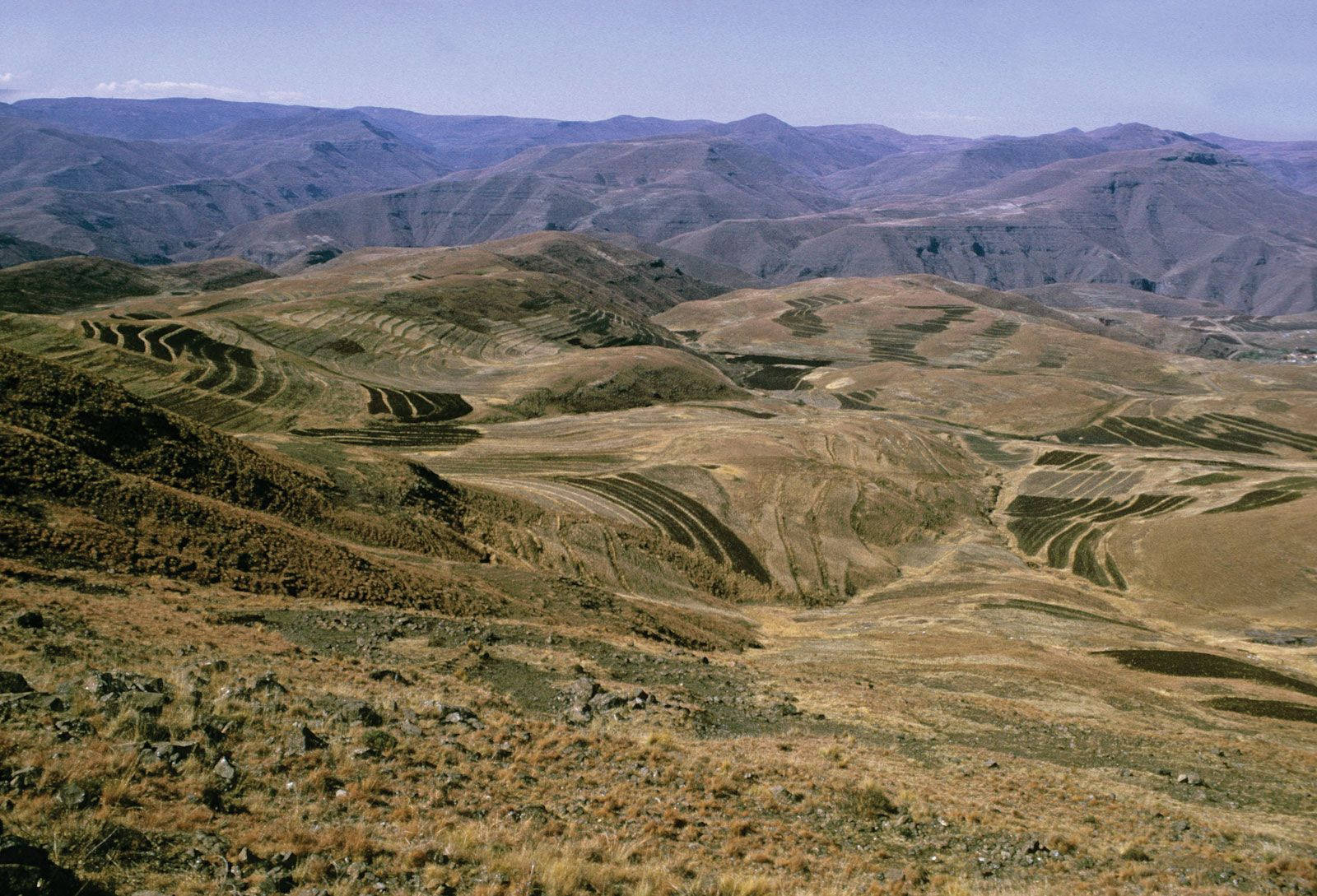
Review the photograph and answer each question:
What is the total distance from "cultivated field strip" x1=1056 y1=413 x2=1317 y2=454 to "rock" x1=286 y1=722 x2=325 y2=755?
149105mm

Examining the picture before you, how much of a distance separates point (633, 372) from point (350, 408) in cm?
5513

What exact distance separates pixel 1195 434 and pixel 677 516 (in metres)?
127

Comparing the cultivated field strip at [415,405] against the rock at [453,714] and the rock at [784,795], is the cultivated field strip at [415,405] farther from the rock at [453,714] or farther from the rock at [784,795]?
the rock at [784,795]

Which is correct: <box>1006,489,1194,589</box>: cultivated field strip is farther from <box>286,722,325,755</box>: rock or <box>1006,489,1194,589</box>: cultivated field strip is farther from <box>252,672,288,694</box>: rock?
<box>286,722,325,755</box>: rock

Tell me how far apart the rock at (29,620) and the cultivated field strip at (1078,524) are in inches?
3108

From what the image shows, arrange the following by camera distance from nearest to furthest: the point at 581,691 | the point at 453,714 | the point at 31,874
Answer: the point at 31,874
the point at 453,714
the point at 581,691

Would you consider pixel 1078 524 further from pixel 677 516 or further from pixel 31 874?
pixel 31 874

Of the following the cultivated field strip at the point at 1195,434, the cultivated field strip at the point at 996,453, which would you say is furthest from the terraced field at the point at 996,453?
the cultivated field strip at the point at 1195,434

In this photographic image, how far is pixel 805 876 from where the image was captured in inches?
500

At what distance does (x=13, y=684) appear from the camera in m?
12.2

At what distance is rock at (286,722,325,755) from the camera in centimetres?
1295

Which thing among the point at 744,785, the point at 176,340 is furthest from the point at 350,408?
the point at 744,785

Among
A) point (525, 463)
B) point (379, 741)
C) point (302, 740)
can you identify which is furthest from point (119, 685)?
point (525, 463)

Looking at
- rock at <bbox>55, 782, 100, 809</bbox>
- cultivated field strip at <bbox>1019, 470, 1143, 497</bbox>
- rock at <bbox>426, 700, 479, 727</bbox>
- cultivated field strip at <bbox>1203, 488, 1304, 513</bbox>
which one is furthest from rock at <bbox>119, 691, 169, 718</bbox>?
cultivated field strip at <bbox>1019, 470, 1143, 497</bbox>
